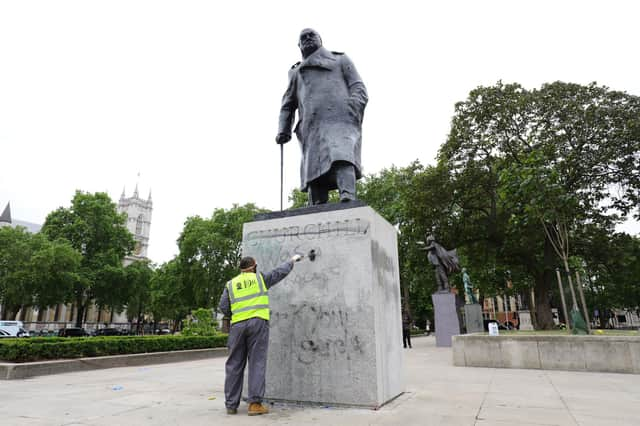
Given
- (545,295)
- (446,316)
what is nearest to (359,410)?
(446,316)

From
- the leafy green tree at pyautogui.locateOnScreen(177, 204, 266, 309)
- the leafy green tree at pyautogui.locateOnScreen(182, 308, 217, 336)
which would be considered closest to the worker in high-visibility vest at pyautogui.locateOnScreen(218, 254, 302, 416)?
the leafy green tree at pyautogui.locateOnScreen(182, 308, 217, 336)

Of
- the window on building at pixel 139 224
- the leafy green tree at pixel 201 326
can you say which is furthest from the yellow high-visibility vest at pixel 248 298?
the window on building at pixel 139 224

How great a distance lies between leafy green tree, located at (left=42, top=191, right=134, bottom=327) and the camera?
33.9 metres

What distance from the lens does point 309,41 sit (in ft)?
18.3

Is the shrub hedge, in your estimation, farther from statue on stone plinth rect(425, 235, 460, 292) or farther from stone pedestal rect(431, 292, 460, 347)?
statue on stone plinth rect(425, 235, 460, 292)

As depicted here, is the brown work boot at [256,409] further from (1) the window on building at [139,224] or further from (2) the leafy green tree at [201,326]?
(1) the window on building at [139,224]

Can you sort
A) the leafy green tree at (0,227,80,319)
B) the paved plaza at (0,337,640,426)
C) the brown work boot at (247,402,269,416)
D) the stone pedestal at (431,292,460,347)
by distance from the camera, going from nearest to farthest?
the paved plaza at (0,337,640,426) < the brown work boot at (247,402,269,416) < the stone pedestal at (431,292,460,347) < the leafy green tree at (0,227,80,319)

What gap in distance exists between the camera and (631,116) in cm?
1669

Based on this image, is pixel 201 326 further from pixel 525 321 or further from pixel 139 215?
pixel 139 215

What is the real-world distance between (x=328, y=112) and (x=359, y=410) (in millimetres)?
3745

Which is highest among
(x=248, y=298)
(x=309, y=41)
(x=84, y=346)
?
(x=309, y=41)

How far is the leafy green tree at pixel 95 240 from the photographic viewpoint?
33.9m

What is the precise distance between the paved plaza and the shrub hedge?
166 centimetres

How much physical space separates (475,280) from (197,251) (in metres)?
25.0
